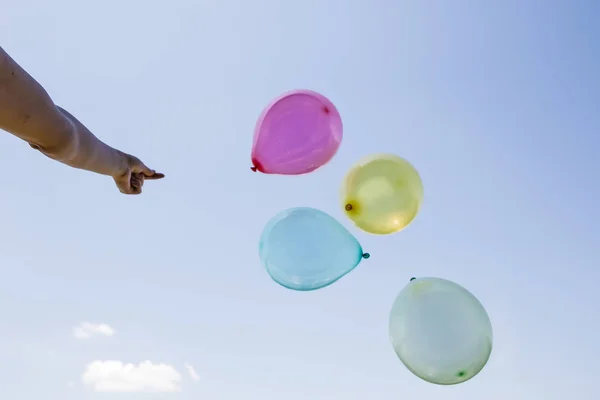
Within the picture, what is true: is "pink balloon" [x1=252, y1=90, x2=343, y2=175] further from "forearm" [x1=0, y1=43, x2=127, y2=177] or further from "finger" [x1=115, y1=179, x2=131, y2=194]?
"forearm" [x1=0, y1=43, x2=127, y2=177]

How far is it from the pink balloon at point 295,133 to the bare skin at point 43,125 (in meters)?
1.92

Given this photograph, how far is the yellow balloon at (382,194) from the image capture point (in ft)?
12.4

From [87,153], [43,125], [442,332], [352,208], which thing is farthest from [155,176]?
[442,332]

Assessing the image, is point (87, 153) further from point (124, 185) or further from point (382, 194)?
point (382, 194)

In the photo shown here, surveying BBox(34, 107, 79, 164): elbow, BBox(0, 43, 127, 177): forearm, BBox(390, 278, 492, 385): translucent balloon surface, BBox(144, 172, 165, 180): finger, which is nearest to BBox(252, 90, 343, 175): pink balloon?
BBox(390, 278, 492, 385): translucent balloon surface

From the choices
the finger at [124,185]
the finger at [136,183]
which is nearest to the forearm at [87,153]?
the finger at [124,185]

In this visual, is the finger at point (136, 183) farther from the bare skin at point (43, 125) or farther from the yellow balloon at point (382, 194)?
the yellow balloon at point (382, 194)

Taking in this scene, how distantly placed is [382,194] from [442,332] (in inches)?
39.3

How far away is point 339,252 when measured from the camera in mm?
3729

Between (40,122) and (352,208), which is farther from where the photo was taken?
(352,208)

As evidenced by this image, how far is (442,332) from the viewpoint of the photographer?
3.45 m

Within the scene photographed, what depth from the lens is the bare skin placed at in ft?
3.79

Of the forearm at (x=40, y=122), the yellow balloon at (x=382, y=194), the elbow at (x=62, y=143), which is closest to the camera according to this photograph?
the forearm at (x=40, y=122)

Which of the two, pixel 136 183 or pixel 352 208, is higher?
pixel 352 208
